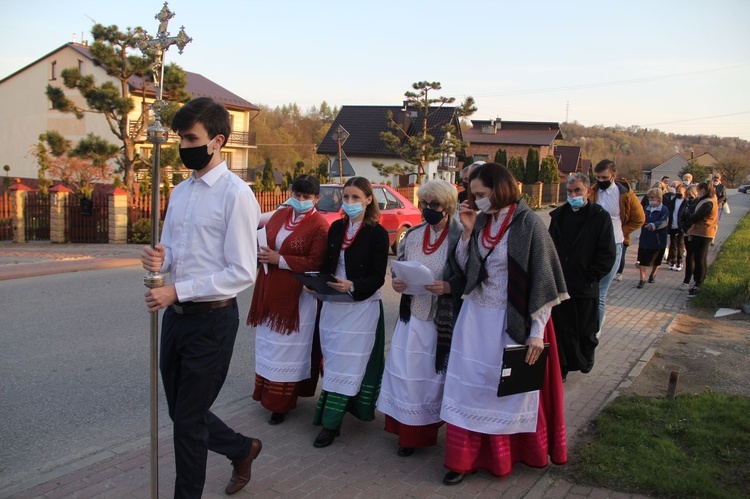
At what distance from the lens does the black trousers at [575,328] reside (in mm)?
5508

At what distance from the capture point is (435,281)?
4.30 m

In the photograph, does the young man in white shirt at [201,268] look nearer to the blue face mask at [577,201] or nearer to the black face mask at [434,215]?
the black face mask at [434,215]

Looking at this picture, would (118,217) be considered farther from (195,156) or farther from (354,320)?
(195,156)

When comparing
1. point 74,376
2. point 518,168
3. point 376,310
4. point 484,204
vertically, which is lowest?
point 74,376

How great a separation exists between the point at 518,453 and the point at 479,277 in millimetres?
1180

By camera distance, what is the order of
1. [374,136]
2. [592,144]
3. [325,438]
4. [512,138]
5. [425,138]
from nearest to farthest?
[325,438] → [425,138] → [374,136] → [512,138] → [592,144]

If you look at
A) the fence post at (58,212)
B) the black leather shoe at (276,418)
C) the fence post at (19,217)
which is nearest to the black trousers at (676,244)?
the black leather shoe at (276,418)

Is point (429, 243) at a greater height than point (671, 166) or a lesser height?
lesser

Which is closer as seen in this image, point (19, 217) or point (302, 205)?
point (302, 205)

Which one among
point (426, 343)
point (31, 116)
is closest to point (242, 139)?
point (31, 116)

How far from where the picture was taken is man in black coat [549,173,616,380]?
5.46 meters

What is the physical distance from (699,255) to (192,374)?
419 inches

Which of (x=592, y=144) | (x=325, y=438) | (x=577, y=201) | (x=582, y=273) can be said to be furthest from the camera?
(x=592, y=144)

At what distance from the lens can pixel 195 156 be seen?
320cm
